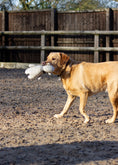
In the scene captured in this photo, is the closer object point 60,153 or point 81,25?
point 60,153

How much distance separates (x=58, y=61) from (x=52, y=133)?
128cm

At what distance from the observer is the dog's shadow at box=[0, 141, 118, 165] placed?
143 inches

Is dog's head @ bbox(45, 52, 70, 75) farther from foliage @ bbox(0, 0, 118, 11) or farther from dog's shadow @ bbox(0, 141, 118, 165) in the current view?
foliage @ bbox(0, 0, 118, 11)

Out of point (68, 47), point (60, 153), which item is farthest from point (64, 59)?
point (68, 47)

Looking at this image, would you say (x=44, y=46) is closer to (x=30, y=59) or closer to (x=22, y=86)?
(x=30, y=59)

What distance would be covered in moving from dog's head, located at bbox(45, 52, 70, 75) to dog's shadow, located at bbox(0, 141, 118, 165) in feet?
5.12

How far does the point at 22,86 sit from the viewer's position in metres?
9.63

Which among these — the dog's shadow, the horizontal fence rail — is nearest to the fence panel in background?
the horizontal fence rail

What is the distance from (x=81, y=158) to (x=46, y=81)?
723 cm

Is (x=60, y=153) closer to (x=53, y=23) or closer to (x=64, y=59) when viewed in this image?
(x=64, y=59)

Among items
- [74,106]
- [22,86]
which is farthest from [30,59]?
[74,106]

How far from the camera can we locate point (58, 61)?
17.8 ft

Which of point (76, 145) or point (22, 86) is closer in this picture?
point (76, 145)

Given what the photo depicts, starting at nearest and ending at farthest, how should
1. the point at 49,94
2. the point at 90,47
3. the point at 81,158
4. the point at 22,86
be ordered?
the point at 81,158, the point at 49,94, the point at 22,86, the point at 90,47
